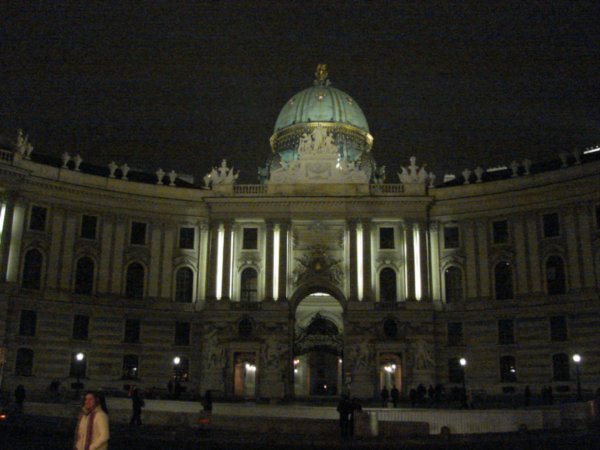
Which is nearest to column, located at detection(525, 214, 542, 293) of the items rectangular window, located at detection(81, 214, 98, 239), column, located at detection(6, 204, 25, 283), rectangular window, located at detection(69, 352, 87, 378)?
rectangular window, located at detection(81, 214, 98, 239)

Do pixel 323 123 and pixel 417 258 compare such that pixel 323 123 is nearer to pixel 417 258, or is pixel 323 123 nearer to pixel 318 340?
pixel 417 258

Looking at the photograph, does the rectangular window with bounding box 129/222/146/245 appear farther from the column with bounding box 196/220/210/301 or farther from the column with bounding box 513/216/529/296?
the column with bounding box 513/216/529/296

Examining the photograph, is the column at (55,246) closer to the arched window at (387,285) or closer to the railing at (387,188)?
the railing at (387,188)

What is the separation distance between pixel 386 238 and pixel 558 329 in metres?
16.7

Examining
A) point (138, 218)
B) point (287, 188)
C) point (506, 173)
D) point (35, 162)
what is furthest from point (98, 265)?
point (506, 173)

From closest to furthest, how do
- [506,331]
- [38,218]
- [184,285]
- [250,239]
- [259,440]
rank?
[259,440], [38,218], [506,331], [250,239], [184,285]

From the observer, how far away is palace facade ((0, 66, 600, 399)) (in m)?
58.1

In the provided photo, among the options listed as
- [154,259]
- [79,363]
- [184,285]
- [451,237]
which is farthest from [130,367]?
[451,237]

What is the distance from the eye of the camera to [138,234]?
6481cm

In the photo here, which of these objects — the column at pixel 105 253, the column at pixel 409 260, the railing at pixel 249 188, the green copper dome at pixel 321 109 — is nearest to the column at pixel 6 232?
the column at pixel 105 253

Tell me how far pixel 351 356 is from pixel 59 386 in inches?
942

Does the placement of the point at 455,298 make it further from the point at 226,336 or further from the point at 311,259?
the point at 226,336

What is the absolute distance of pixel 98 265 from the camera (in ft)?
205

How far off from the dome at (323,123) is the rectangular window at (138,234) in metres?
16.3
